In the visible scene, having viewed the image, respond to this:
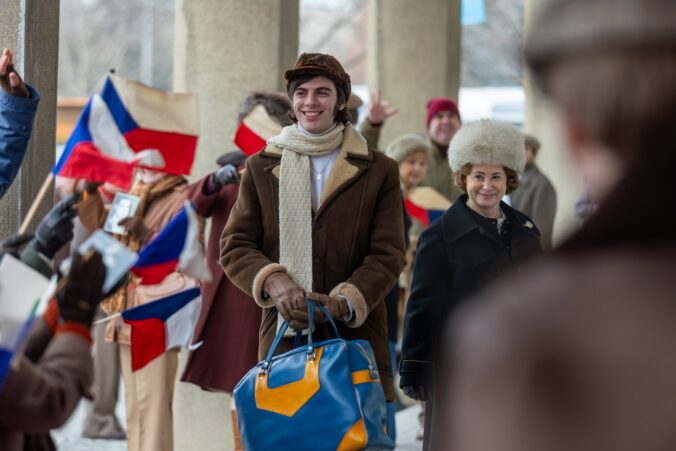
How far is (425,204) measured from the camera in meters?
9.36

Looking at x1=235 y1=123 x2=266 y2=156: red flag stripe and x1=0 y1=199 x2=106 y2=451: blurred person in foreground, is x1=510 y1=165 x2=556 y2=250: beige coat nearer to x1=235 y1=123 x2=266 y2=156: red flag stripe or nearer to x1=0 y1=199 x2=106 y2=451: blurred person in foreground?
x1=235 y1=123 x2=266 y2=156: red flag stripe

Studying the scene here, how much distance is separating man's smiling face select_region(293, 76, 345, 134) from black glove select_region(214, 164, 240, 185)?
3.78 feet

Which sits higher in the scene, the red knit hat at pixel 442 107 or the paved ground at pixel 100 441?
the red knit hat at pixel 442 107

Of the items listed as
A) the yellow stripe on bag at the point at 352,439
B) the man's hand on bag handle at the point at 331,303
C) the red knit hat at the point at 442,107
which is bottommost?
the yellow stripe on bag at the point at 352,439

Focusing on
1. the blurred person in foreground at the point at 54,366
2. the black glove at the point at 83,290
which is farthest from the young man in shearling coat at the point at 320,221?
the black glove at the point at 83,290

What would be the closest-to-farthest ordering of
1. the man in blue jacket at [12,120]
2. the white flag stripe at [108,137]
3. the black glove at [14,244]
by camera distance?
the black glove at [14,244] → the man in blue jacket at [12,120] → the white flag stripe at [108,137]

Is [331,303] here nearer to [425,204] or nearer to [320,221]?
[320,221]

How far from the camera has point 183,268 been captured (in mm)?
3594

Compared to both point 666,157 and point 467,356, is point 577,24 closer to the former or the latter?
point 666,157

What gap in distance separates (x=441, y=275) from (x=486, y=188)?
0.50 metres

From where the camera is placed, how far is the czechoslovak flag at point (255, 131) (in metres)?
6.90

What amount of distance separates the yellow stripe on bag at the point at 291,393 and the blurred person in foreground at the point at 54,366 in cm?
155

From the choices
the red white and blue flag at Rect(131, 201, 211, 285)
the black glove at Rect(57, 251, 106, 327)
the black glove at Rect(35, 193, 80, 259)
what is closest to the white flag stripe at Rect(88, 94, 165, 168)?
the red white and blue flag at Rect(131, 201, 211, 285)

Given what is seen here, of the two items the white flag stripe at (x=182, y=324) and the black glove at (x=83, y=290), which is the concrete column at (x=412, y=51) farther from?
the black glove at (x=83, y=290)
